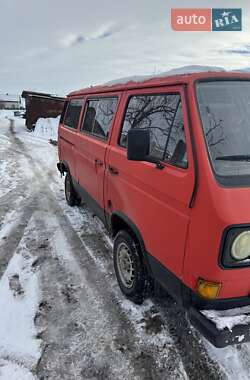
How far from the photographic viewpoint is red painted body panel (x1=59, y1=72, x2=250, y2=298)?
2254mm

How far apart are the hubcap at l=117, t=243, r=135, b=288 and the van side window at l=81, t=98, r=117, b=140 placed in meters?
1.38

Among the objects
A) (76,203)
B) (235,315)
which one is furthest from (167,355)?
(76,203)

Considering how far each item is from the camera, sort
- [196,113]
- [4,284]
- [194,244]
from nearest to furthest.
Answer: [194,244], [196,113], [4,284]

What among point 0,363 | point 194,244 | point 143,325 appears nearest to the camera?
point 194,244

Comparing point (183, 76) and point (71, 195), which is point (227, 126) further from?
point (71, 195)

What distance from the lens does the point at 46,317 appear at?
11.4 ft

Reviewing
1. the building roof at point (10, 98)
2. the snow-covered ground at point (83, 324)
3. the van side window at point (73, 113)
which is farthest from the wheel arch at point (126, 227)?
the building roof at point (10, 98)

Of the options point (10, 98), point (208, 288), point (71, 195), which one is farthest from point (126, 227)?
point (10, 98)

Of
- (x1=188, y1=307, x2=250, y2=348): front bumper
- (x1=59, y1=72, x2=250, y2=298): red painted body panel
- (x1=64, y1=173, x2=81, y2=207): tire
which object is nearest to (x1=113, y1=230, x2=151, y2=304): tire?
(x1=59, y1=72, x2=250, y2=298): red painted body panel

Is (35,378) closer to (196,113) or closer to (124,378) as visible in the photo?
(124,378)

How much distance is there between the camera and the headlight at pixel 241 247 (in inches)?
88.6

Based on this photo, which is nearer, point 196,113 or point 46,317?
point 196,113

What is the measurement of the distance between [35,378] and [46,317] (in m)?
0.79

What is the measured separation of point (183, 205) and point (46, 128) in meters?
21.7
